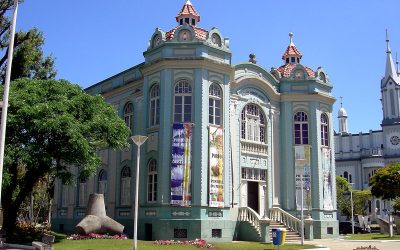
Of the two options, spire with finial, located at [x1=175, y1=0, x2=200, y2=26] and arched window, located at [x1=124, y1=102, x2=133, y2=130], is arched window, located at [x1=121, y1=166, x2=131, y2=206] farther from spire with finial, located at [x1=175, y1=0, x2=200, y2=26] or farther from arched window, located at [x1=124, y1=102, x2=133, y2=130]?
spire with finial, located at [x1=175, y1=0, x2=200, y2=26]

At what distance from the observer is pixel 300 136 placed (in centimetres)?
3416

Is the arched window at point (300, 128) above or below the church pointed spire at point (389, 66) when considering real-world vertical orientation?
below

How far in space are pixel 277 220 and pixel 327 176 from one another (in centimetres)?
548

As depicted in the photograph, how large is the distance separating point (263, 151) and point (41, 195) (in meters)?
36.6

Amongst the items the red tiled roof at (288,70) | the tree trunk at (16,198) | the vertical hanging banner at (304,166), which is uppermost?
the red tiled roof at (288,70)

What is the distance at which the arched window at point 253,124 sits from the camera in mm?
32062

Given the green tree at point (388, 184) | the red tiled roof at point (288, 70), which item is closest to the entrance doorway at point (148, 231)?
the red tiled roof at point (288, 70)

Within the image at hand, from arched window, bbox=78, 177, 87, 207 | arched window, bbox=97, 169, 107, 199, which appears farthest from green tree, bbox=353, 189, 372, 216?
arched window, bbox=97, 169, 107, 199

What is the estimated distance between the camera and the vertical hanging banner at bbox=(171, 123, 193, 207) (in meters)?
26.8

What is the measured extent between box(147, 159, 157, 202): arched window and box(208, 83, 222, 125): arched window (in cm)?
423

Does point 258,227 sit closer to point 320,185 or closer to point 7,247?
point 320,185

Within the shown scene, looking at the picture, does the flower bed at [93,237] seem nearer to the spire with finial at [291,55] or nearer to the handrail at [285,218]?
the handrail at [285,218]

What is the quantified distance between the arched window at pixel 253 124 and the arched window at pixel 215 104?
3.25 meters

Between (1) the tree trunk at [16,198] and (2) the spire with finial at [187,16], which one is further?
(2) the spire with finial at [187,16]
